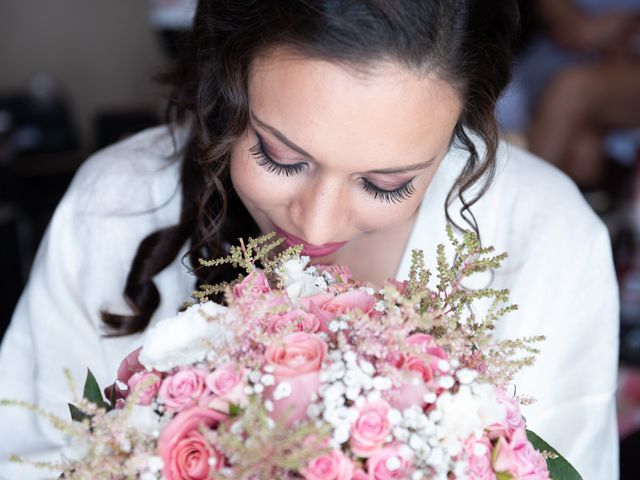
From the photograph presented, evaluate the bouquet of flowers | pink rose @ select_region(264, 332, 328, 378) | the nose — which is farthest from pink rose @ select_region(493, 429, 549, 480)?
the nose

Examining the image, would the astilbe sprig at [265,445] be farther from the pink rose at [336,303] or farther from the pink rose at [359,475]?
the pink rose at [336,303]

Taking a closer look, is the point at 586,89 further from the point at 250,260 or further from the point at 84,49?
the point at 250,260

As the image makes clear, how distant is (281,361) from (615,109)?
9.41ft

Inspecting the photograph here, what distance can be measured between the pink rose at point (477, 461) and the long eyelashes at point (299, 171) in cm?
43

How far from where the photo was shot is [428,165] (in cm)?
113

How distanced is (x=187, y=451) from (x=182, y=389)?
7 cm

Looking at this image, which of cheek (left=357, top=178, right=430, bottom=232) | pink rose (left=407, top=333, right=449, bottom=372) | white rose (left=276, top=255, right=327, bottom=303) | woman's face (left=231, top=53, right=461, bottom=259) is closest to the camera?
pink rose (left=407, top=333, right=449, bottom=372)

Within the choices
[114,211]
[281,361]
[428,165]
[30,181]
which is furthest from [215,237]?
[30,181]

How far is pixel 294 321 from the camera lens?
0.84 metres

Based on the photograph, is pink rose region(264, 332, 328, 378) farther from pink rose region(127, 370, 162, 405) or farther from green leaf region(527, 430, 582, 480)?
green leaf region(527, 430, 582, 480)

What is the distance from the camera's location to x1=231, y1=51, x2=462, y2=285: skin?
40.6 inches

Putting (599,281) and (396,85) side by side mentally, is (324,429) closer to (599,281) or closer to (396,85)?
(396,85)

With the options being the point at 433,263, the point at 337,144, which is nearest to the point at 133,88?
the point at 433,263

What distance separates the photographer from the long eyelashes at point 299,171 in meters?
1.13
